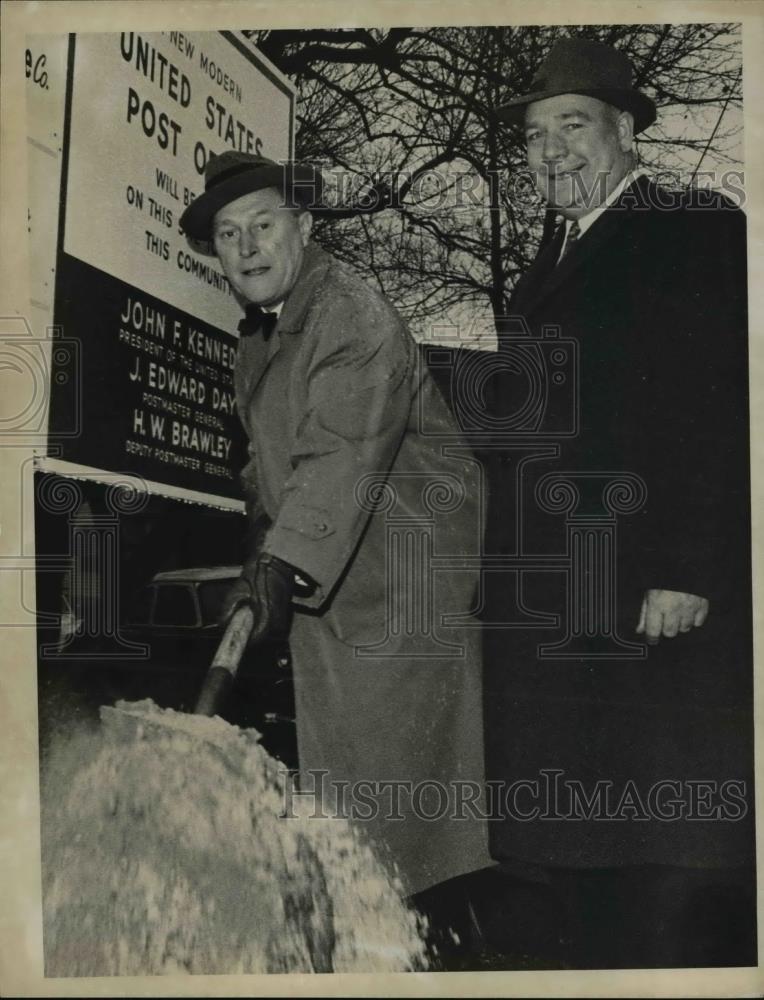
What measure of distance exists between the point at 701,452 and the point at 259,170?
148 centimetres

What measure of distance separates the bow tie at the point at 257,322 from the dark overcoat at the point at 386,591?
0.20 m

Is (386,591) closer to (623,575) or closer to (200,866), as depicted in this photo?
(623,575)

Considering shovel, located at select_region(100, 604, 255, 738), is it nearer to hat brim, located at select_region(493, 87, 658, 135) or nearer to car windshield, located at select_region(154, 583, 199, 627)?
car windshield, located at select_region(154, 583, 199, 627)

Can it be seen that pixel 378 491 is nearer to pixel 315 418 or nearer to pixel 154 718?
pixel 315 418

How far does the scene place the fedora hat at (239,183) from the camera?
310 cm

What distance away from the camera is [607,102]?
3.10 meters

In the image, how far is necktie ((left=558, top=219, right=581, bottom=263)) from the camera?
3.10m

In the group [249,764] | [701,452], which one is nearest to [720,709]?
[701,452]

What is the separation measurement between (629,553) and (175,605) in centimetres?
128

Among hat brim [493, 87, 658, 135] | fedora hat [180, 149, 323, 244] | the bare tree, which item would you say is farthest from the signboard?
hat brim [493, 87, 658, 135]

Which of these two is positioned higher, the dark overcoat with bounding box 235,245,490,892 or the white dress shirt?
the white dress shirt

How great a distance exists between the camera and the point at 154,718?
3.06 m

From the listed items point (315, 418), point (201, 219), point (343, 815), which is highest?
point (201, 219)

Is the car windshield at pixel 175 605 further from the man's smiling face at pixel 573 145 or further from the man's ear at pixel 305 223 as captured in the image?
the man's smiling face at pixel 573 145
